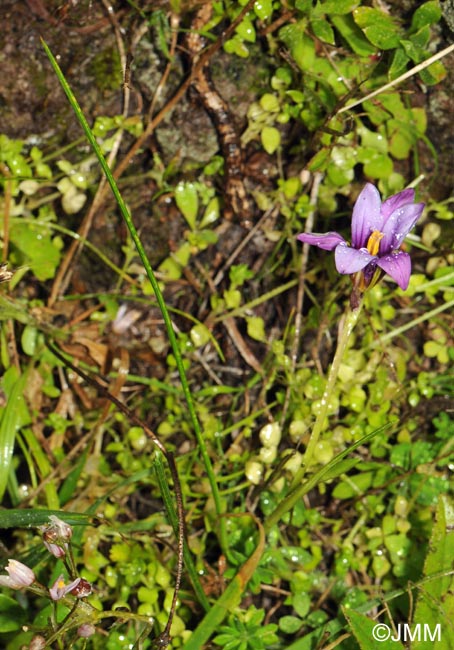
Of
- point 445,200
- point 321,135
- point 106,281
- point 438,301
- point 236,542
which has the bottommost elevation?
point 236,542

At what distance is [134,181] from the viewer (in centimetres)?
208

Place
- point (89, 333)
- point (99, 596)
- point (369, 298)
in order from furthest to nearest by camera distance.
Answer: point (89, 333) < point (369, 298) < point (99, 596)

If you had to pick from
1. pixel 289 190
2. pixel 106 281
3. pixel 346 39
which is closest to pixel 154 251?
pixel 106 281

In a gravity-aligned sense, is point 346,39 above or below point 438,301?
above

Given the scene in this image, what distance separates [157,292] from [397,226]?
1.74 feet

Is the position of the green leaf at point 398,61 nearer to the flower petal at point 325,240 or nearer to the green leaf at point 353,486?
the flower petal at point 325,240

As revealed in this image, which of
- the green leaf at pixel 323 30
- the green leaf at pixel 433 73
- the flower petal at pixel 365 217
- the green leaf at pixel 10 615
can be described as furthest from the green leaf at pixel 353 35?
the green leaf at pixel 10 615

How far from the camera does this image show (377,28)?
1780mm

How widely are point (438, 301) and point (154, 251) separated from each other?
846 millimetres

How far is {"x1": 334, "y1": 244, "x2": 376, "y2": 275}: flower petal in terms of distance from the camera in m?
1.35

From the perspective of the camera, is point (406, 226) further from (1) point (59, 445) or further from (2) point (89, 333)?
(1) point (59, 445)

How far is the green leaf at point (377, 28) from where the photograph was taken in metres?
1.78

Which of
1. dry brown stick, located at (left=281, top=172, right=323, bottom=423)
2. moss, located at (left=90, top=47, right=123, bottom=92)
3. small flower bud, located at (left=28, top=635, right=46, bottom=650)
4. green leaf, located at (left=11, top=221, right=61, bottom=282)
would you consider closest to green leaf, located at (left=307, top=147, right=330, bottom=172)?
dry brown stick, located at (left=281, top=172, right=323, bottom=423)

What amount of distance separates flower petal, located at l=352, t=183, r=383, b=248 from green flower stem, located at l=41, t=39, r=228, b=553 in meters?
0.43
